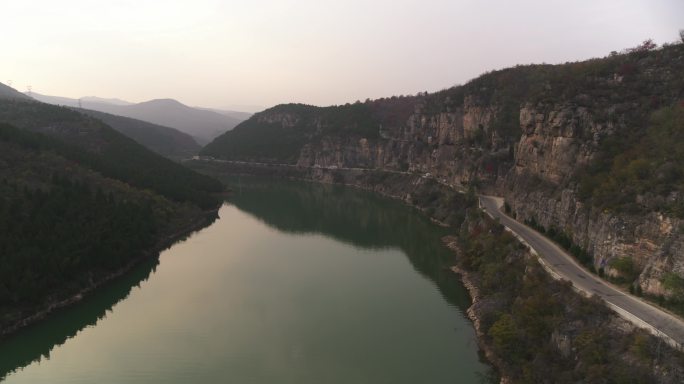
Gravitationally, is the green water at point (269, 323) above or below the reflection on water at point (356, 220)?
below

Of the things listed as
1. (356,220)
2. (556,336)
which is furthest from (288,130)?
(556,336)

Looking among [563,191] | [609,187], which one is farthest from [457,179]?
[609,187]

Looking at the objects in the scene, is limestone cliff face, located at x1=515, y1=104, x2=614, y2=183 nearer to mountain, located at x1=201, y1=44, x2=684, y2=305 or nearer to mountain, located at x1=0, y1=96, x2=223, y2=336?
mountain, located at x1=201, y1=44, x2=684, y2=305

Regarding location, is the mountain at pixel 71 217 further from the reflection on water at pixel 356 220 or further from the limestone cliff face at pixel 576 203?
the limestone cliff face at pixel 576 203

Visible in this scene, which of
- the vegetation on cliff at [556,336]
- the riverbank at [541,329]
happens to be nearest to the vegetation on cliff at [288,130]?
the riverbank at [541,329]

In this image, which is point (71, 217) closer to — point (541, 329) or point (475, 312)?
point (475, 312)

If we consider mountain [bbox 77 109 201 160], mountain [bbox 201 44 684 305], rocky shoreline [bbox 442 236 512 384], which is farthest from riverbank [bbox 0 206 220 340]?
mountain [bbox 77 109 201 160]
